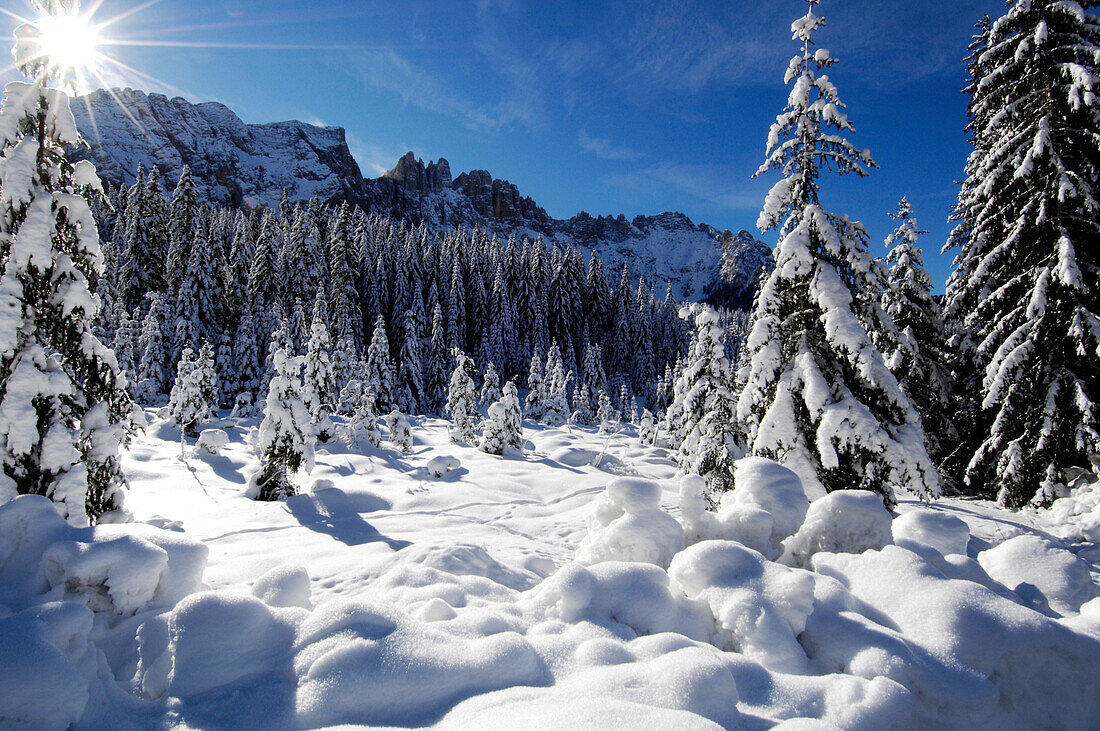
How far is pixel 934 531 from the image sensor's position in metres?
5.49

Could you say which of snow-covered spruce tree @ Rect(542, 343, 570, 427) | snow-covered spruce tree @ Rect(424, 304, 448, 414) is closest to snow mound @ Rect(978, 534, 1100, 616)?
snow-covered spruce tree @ Rect(542, 343, 570, 427)

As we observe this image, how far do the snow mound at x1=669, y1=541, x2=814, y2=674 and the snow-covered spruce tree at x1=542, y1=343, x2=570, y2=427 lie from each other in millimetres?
37139

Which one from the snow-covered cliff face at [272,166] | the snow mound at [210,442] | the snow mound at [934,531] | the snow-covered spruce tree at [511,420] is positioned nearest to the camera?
the snow mound at [934,531]

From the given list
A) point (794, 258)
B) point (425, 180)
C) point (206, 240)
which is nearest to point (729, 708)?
point (794, 258)

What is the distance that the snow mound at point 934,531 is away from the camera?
538 centimetres

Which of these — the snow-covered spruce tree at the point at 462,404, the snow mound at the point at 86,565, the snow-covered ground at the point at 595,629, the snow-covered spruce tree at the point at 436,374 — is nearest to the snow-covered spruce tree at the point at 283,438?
the snow-covered ground at the point at 595,629

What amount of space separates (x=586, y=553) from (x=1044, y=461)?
1161 centimetres

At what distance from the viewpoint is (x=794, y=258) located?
29.8 feet

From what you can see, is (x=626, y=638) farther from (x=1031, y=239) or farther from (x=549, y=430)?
(x=549, y=430)

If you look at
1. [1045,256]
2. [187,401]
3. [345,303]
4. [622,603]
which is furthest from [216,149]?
[622,603]

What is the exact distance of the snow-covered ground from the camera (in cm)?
284

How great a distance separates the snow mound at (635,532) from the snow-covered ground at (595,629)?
0.08 ft

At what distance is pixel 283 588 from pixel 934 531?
6.95 metres

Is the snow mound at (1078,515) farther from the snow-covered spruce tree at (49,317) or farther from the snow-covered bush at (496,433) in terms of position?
the snow-covered bush at (496,433)
